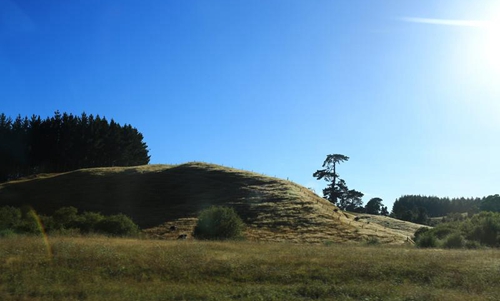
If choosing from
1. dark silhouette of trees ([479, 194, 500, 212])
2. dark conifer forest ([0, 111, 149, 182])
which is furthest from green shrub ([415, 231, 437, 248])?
dark silhouette of trees ([479, 194, 500, 212])

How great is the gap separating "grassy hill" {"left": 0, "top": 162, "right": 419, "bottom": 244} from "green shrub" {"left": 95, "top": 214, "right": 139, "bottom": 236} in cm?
477

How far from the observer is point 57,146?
9175cm

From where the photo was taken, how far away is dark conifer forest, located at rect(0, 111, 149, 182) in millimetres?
90812

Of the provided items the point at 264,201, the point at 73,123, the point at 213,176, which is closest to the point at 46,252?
the point at 264,201

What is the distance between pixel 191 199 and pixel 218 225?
24812mm

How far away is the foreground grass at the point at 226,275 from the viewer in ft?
43.5

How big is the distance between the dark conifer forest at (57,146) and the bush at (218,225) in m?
66.7

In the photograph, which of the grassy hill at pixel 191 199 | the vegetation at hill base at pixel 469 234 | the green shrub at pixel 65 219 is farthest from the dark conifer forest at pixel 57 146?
the vegetation at hill base at pixel 469 234

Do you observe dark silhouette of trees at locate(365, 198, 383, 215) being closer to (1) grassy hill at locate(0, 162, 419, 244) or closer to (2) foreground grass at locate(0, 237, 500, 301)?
(1) grassy hill at locate(0, 162, 419, 244)

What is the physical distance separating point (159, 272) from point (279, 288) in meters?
5.11

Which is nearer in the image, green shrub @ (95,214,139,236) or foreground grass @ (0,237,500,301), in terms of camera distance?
foreground grass @ (0,237,500,301)

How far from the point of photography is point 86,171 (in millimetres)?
75188

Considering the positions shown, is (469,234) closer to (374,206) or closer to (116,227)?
(116,227)

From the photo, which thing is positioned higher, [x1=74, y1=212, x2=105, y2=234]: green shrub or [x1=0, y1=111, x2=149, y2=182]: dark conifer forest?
[x1=0, y1=111, x2=149, y2=182]: dark conifer forest
